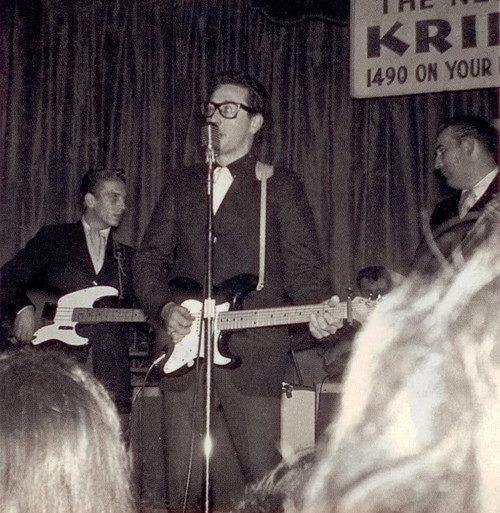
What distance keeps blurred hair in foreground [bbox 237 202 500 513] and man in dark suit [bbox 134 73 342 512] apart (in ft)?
6.29

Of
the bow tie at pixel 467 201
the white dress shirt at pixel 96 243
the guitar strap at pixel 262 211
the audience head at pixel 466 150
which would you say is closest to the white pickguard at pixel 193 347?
the guitar strap at pixel 262 211

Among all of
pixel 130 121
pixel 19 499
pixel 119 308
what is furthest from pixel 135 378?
pixel 19 499

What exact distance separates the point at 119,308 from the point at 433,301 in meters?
3.48

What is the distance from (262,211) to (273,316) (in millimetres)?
330

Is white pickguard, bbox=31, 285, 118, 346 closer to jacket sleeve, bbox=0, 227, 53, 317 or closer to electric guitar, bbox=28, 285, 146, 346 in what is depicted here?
electric guitar, bbox=28, 285, 146, 346

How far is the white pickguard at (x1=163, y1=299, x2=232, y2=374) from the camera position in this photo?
7.85 feet

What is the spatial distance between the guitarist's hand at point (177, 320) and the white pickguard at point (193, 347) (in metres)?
0.04

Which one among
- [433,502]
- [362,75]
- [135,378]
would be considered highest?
[362,75]

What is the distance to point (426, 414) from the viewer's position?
384mm

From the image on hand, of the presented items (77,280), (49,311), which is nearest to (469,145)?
(77,280)

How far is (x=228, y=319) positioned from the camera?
2.51 m

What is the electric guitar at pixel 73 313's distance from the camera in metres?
3.81

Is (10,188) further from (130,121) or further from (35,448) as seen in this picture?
(35,448)

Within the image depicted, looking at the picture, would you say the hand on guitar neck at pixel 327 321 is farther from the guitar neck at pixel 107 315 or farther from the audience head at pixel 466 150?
the guitar neck at pixel 107 315
